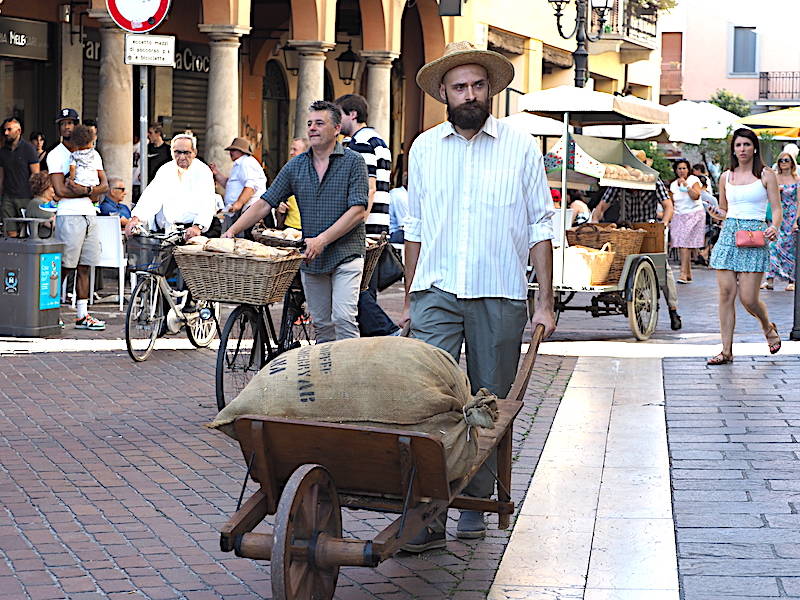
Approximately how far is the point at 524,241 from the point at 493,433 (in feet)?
3.51

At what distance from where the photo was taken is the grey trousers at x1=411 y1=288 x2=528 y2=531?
582 cm

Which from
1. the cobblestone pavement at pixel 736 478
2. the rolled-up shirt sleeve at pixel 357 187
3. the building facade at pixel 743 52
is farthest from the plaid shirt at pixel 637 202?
the building facade at pixel 743 52

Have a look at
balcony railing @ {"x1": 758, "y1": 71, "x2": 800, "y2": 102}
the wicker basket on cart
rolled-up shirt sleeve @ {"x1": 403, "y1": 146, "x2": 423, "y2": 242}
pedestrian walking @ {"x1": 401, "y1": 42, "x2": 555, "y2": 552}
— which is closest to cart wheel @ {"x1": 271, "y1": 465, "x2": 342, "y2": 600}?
pedestrian walking @ {"x1": 401, "y1": 42, "x2": 555, "y2": 552}

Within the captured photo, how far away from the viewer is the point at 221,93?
18.8 meters

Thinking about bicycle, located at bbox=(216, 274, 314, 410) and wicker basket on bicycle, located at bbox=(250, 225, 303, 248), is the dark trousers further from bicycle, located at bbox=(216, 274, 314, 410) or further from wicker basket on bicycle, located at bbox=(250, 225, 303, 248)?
wicker basket on bicycle, located at bbox=(250, 225, 303, 248)

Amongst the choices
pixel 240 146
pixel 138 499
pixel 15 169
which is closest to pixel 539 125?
pixel 240 146

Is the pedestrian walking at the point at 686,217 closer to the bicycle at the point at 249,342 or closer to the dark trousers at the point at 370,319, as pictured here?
the dark trousers at the point at 370,319

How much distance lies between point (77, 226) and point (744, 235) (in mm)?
5909

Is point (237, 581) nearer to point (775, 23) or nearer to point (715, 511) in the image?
point (715, 511)

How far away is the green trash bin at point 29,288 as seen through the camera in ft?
40.2

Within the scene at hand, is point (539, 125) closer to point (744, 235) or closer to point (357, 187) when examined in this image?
point (744, 235)

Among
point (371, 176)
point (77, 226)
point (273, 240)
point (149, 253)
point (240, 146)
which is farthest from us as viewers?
point (240, 146)

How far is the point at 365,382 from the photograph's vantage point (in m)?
4.65

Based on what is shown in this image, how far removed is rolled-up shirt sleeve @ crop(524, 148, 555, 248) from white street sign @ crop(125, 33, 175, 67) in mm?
7036
